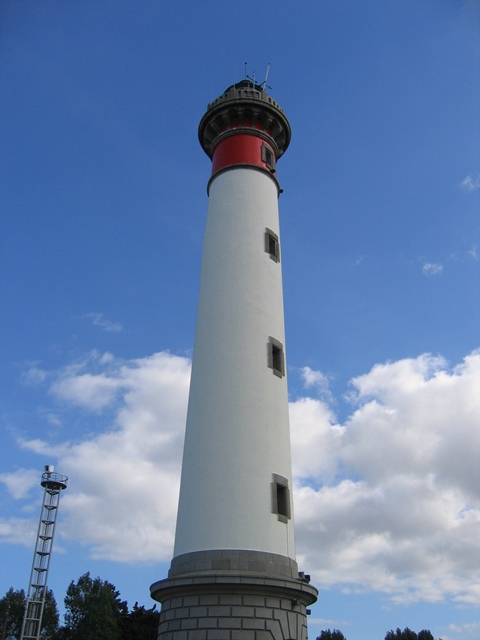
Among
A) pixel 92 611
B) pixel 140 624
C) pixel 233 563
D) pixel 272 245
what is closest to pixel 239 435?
pixel 233 563

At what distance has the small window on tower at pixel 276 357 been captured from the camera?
2050 centimetres

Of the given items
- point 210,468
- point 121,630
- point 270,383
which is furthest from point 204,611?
point 121,630

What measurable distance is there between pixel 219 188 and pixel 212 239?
2637 mm

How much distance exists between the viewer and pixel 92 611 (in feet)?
168

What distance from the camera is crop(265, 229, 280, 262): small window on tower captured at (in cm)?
2303

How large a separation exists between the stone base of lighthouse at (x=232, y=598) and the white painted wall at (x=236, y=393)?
50 centimetres

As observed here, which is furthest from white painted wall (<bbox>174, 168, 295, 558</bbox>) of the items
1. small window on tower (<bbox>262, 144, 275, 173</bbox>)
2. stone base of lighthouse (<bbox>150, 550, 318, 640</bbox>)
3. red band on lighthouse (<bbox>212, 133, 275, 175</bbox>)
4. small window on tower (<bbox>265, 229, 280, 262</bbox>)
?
small window on tower (<bbox>262, 144, 275, 173</bbox>)

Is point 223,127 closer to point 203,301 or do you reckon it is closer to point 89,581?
point 203,301

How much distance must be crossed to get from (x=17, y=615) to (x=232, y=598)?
65298 millimetres

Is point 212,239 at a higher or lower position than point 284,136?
lower

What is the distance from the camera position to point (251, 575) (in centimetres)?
1614

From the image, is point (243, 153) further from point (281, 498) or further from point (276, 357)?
point (281, 498)

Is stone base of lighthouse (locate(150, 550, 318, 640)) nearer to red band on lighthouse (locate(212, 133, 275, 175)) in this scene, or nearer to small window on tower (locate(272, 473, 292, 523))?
small window on tower (locate(272, 473, 292, 523))

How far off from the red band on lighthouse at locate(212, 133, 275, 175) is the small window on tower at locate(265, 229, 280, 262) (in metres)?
3.23
